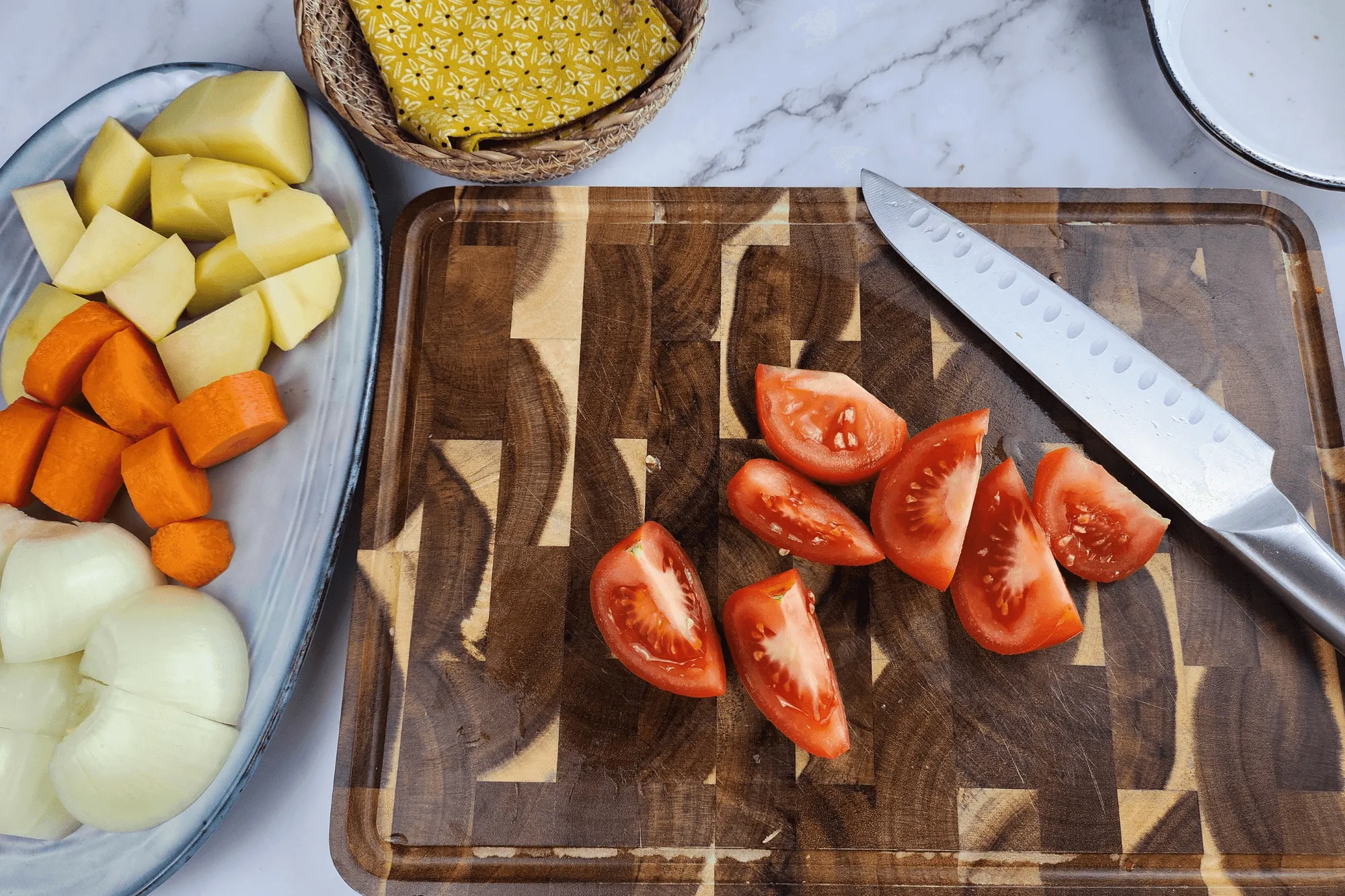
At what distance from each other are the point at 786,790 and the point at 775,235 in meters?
0.90

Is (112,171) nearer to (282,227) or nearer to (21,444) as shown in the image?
(282,227)

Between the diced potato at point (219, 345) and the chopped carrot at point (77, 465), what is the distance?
0.46 feet

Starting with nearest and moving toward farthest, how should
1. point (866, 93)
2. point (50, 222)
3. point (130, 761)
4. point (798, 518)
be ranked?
point (130, 761)
point (798, 518)
point (50, 222)
point (866, 93)

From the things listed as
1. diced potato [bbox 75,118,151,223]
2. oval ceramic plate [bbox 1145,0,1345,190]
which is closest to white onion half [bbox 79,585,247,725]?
diced potato [bbox 75,118,151,223]

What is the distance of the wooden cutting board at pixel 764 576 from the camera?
1192 millimetres

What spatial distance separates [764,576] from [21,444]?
1.17m

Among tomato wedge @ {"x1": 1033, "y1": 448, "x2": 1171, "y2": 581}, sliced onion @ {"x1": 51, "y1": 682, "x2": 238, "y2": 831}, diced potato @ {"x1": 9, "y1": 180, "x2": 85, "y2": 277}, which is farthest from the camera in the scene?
diced potato @ {"x1": 9, "y1": 180, "x2": 85, "y2": 277}

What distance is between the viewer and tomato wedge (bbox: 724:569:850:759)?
1144 millimetres

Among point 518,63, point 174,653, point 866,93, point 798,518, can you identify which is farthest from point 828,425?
point 174,653

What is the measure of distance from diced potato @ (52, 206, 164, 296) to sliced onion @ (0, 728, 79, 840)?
0.69 metres

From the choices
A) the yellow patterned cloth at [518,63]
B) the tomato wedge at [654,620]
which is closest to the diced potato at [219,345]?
the yellow patterned cloth at [518,63]

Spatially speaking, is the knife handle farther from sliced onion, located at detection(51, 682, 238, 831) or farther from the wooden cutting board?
sliced onion, located at detection(51, 682, 238, 831)

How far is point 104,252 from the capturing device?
4.24 ft

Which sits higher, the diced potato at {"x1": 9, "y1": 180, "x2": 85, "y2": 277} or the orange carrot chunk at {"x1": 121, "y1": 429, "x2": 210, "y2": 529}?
the diced potato at {"x1": 9, "y1": 180, "x2": 85, "y2": 277}
